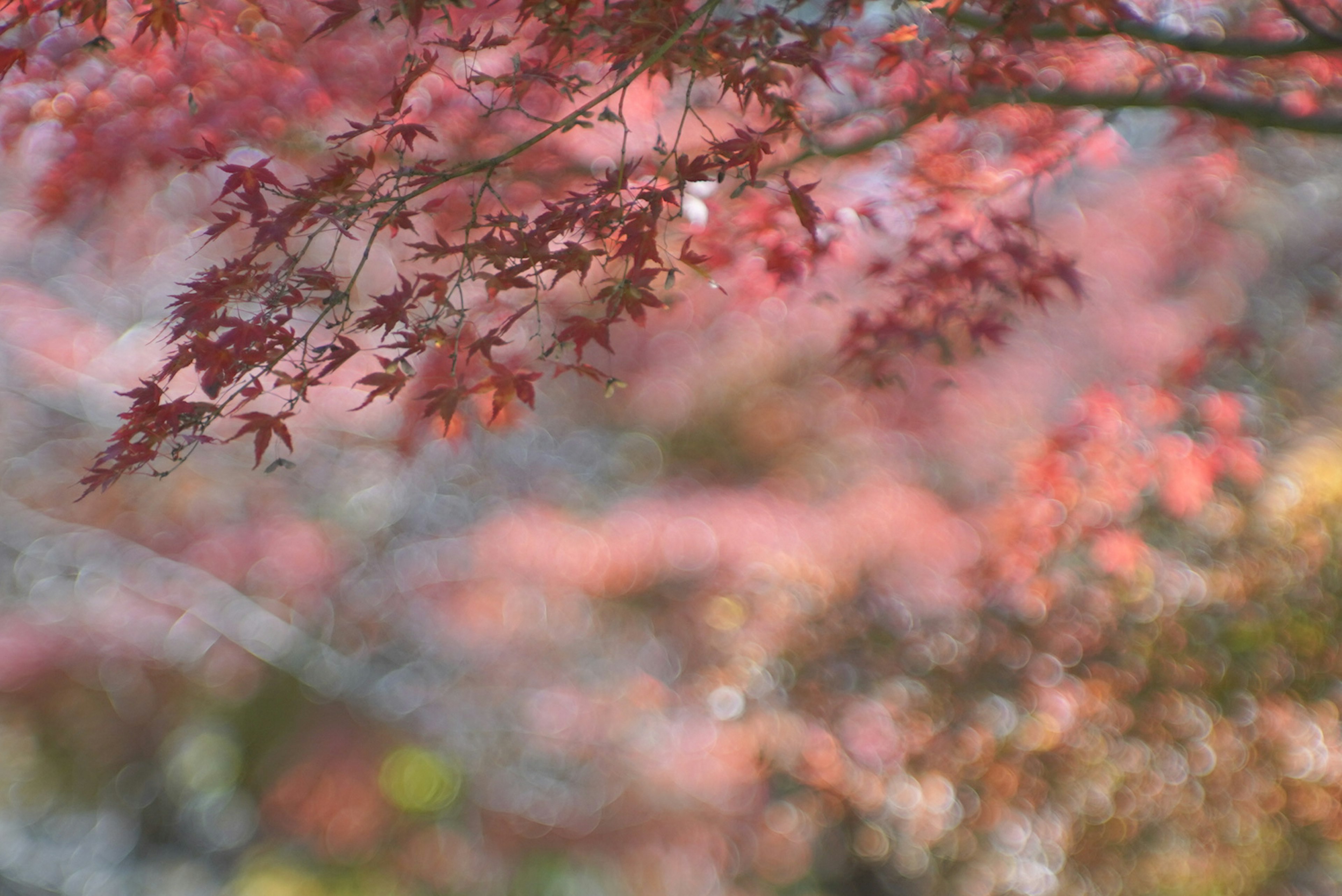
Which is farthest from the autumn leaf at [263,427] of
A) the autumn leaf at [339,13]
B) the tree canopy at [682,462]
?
the autumn leaf at [339,13]

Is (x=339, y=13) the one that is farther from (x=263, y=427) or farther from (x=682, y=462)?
(x=682, y=462)

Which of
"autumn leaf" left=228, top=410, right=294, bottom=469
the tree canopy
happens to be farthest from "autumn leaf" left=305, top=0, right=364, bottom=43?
"autumn leaf" left=228, top=410, right=294, bottom=469

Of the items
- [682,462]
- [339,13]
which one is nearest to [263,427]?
[339,13]

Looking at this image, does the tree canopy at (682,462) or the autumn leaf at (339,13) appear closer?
the autumn leaf at (339,13)

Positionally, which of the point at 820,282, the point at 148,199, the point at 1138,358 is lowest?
the point at 1138,358

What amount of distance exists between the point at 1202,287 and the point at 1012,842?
3.87m

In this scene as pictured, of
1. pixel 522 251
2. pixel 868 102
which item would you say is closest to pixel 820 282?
pixel 868 102

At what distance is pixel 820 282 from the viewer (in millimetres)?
4809

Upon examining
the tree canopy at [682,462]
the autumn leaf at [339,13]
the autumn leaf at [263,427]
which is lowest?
the tree canopy at [682,462]

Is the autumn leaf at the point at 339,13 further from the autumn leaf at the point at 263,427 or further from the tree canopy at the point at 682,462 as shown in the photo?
the autumn leaf at the point at 263,427

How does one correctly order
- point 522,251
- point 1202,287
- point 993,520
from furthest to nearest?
point 1202,287 < point 993,520 < point 522,251

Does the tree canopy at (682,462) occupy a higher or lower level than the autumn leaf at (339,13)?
lower

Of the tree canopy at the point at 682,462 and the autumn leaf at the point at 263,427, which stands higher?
the autumn leaf at the point at 263,427

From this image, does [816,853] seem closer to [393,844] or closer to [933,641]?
[933,641]
